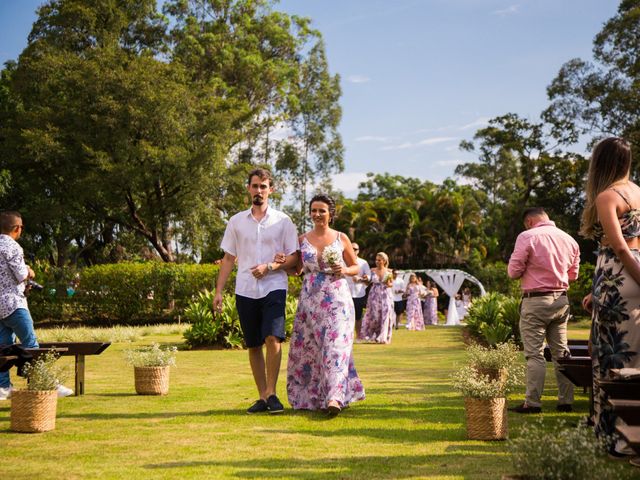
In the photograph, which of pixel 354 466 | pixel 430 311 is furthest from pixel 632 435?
pixel 430 311

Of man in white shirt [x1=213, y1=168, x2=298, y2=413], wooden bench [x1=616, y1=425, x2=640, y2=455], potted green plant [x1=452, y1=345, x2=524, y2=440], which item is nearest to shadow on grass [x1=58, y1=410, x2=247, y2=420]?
man in white shirt [x1=213, y1=168, x2=298, y2=413]

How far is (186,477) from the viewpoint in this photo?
498 centimetres

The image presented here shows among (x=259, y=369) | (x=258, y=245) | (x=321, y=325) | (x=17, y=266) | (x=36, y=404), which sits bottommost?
(x=36, y=404)

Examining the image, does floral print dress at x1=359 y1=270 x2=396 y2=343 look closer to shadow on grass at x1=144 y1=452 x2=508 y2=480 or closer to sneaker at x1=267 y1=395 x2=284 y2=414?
sneaker at x1=267 y1=395 x2=284 y2=414

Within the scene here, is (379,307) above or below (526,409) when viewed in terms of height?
above

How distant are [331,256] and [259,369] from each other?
134cm

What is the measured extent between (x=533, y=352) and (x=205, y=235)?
33463 mm

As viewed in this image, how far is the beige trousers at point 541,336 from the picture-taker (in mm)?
7633

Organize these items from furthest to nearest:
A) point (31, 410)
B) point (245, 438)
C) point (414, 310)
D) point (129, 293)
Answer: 1. point (129, 293)
2. point (414, 310)
3. point (31, 410)
4. point (245, 438)

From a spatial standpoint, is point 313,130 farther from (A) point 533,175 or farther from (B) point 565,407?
(B) point 565,407

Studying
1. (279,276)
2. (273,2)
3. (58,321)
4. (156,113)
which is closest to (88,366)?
(279,276)

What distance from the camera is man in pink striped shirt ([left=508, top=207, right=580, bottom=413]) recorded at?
7.67 meters

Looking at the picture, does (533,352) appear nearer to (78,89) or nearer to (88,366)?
(88,366)

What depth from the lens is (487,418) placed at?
6.16 m
